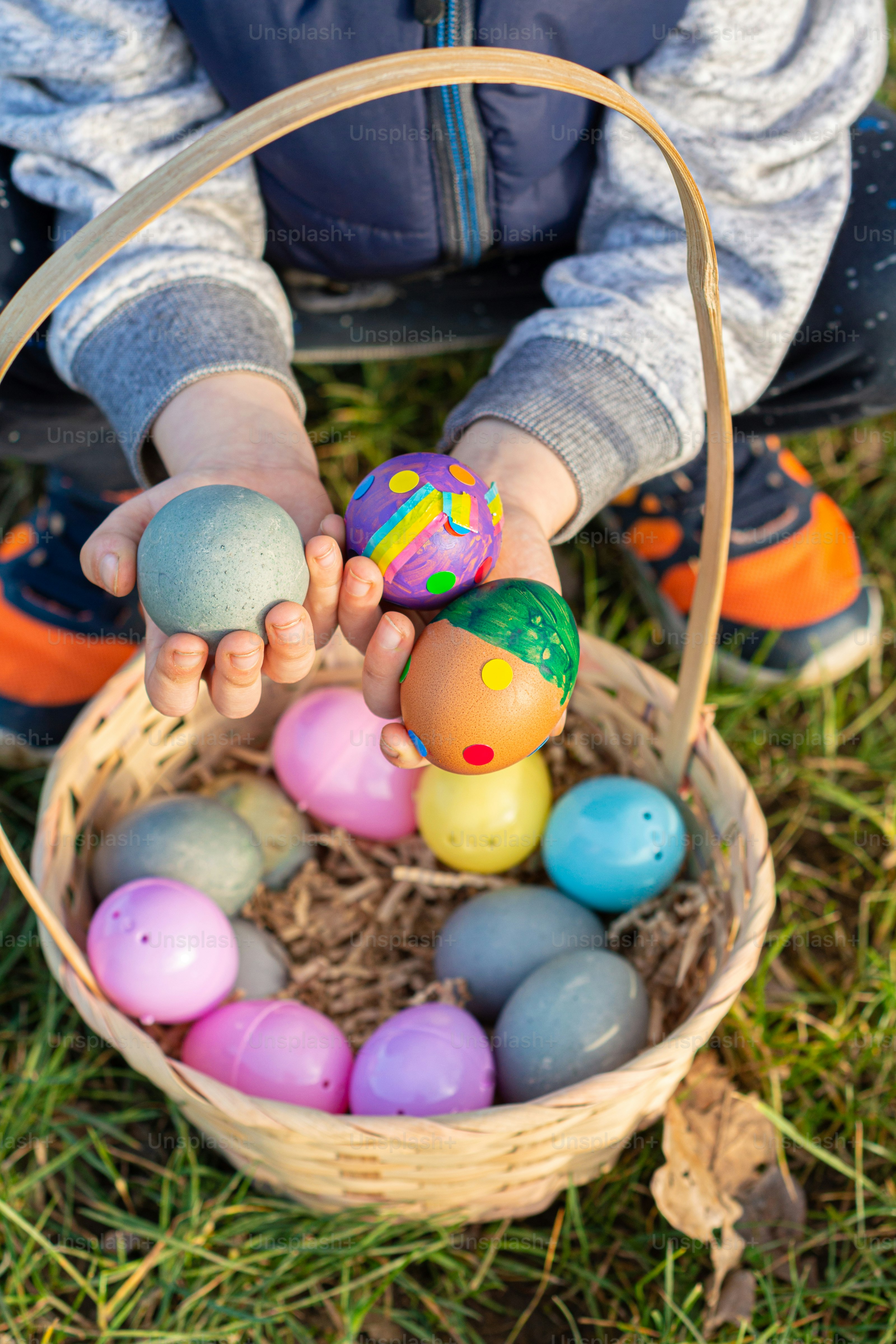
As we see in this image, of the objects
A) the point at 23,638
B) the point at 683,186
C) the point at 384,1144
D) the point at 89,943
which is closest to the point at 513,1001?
the point at 384,1144

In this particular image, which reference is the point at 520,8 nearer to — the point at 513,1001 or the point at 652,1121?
the point at 513,1001

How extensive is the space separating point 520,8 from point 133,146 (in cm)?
49

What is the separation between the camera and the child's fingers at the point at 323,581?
95cm

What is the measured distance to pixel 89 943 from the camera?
1.22 metres

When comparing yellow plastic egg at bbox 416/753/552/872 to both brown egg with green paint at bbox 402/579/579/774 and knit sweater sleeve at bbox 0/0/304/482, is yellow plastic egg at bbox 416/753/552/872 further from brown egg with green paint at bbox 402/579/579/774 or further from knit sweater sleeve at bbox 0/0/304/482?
knit sweater sleeve at bbox 0/0/304/482

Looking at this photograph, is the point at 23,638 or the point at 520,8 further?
the point at 23,638

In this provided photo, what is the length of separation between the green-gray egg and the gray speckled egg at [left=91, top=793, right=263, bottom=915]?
8cm

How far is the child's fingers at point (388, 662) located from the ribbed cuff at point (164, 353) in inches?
14.9

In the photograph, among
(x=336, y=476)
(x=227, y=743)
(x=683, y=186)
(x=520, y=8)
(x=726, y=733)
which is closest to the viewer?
(x=683, y=186)

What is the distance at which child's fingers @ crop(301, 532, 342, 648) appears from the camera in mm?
954

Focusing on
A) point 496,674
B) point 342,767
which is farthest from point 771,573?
point 496,674

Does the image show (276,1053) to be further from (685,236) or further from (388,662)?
(685,236)

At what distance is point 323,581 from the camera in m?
0.97

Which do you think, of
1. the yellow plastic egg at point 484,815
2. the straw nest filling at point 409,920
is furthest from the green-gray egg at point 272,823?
the yellow plastic egg at point 484,815
